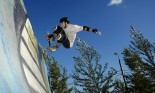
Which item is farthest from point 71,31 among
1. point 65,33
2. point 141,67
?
point 141,67

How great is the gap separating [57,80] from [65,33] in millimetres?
17779

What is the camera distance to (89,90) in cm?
2220

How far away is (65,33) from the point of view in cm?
802

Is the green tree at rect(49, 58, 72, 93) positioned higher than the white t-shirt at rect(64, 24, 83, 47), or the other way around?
the green tree at rect(49, 58, 72, 93)

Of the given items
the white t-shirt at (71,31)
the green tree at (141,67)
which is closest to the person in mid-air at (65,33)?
A: the white t-shirt at (71,31)

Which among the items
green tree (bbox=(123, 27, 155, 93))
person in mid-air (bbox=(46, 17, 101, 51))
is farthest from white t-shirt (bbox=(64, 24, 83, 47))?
green tree (bbox=(123, 27, 155, 93))

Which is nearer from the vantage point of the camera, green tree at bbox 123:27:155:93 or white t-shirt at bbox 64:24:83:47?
white t-shirt at bbox 64:24:83:47

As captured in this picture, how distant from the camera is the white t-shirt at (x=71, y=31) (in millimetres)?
8007

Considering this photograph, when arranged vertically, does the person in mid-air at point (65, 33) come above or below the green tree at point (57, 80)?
below

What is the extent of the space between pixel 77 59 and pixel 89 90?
3499 mm

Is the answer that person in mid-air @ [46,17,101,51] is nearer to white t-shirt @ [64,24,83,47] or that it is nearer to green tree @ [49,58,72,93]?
white t-shirt @ [64,24,83,47]

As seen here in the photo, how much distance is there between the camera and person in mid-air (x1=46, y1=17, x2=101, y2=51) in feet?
26.2

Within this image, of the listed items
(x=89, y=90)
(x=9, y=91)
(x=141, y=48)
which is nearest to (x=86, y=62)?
(x=89, y=90)

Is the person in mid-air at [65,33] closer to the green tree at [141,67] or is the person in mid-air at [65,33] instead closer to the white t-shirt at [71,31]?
the white t-shirt at [71,31]
